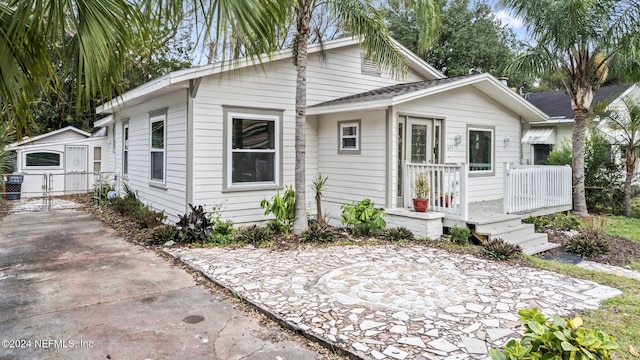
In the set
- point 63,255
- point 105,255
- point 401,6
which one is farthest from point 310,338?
point 401,6

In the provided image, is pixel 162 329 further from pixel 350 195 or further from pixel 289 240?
pixel 350 195

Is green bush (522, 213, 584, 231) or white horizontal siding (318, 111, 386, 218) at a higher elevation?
white horizontal siding (318, 111, 386, 218)

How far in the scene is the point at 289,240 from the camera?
722 cm

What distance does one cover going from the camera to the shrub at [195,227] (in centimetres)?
698

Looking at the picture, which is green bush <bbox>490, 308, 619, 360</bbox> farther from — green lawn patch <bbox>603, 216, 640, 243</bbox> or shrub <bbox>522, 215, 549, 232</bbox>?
green lawn patch <bbox>603, 216, 640, 243</bbox>

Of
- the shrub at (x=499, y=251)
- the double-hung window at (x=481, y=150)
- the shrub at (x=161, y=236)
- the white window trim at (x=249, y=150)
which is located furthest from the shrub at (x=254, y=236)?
the double-hung window at (x=481, y=150)

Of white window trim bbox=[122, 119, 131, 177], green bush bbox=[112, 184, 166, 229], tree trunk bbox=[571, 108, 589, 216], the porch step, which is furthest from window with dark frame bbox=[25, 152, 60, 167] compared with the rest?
tree trunk bbox=[571, 108, 589, 216]

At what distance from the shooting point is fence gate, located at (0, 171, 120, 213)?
1183cm

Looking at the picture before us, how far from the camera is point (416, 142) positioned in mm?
8781

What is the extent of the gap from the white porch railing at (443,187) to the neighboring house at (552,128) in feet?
30.5

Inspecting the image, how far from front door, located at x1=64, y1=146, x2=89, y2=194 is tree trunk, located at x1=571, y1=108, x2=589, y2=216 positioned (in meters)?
15.6

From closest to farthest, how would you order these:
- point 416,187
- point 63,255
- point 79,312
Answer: point 79,312
point 63,255
point 416,187

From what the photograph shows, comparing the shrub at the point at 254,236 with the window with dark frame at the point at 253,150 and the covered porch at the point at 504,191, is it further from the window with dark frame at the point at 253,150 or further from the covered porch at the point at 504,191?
the covered porch at the point at 504,191

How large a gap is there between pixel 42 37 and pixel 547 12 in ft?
32.0
